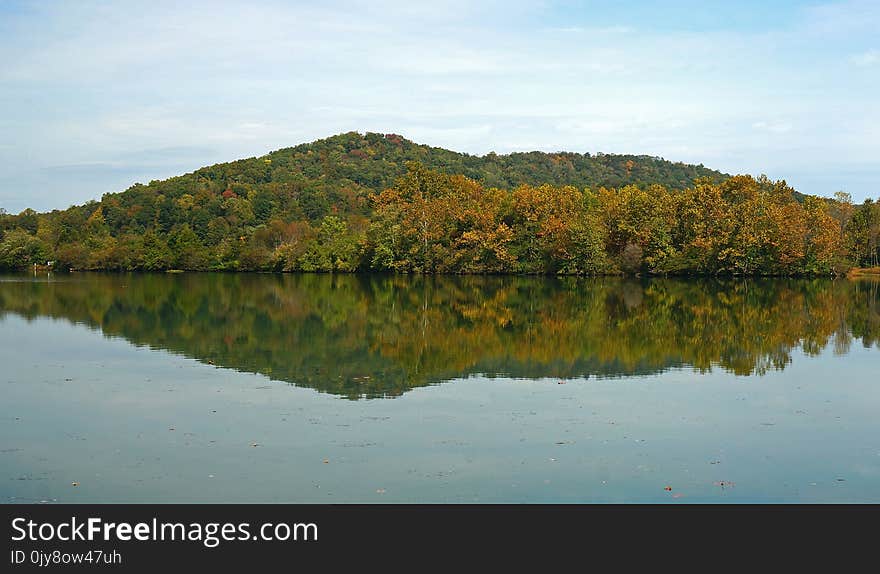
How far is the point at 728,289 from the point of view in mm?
44188

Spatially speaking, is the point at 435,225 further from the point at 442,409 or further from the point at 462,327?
Result: the point at 442,409

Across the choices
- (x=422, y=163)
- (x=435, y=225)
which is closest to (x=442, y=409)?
(x=435, y=225)

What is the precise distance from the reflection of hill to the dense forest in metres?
13.1

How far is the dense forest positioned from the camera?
56.8 meters

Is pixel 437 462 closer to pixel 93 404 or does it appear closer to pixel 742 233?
pixel 93 404

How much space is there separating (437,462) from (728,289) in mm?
37662

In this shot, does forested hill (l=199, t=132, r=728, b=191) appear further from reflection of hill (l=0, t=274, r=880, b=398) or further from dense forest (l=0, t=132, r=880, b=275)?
reflection of hill (l=0, t=274, r=880, b=398)


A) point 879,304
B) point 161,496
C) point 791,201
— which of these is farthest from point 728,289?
point 161,496

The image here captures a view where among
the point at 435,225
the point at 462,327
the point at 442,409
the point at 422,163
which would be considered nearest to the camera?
the point at 442,409

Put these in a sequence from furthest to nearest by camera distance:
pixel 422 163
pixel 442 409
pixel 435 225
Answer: pixel 422 163, pixel 435 225, pixel 442 409

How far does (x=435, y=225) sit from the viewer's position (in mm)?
63656

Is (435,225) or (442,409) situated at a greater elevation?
(435,225)

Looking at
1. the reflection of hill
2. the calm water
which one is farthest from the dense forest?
the calm water

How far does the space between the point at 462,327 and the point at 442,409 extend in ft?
38.4
